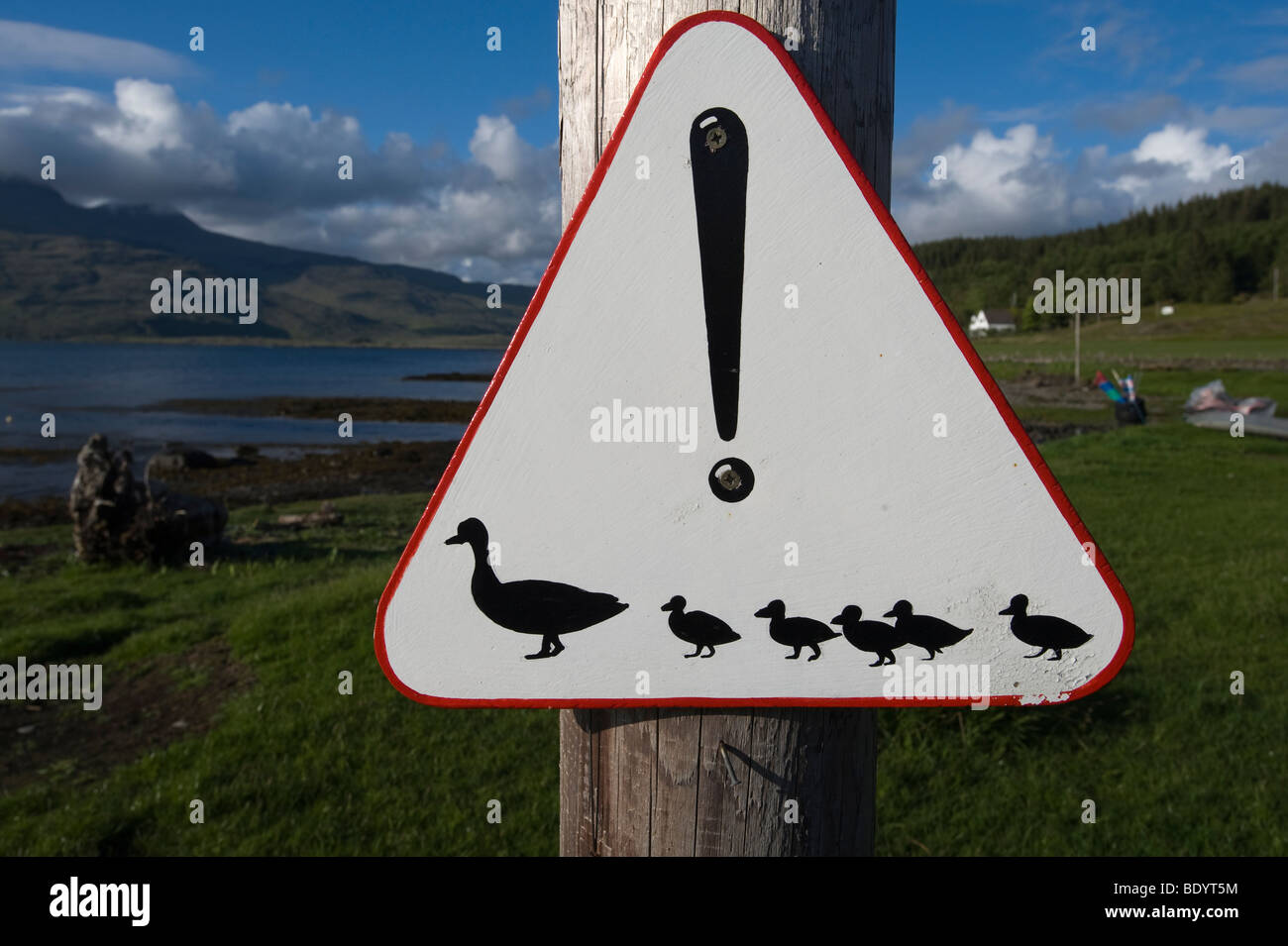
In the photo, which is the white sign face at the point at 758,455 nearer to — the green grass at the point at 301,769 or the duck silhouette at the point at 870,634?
the duck silhouette at the point at 870,634

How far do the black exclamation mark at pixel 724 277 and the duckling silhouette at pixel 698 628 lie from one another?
220 mm

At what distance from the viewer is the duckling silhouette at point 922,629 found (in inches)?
56.6

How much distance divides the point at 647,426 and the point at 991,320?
135964 millimetres

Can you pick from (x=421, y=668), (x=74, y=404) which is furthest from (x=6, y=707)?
(x=74, y=404)

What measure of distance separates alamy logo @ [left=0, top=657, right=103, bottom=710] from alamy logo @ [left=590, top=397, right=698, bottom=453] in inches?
252

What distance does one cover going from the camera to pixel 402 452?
2902 cm

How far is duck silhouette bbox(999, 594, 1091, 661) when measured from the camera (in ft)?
4.72

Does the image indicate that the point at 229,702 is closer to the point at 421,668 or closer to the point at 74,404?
the point at 421,668

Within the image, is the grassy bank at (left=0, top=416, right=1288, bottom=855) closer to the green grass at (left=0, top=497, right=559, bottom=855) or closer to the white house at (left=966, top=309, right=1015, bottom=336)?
the green grass at (left=0, top=497, right=559, bottom=855)

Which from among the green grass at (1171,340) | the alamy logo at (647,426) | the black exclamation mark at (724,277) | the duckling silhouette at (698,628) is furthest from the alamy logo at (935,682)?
the green grass at (1171,340)

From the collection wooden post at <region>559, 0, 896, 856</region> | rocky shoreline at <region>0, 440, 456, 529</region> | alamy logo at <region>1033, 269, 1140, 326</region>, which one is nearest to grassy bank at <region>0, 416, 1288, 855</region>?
alamy logo at <region>1033, 269, 1140, 326</region>

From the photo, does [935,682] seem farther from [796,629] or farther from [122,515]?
[122,515]

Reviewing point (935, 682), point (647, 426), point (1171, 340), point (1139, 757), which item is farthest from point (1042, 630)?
point (1171, 340)

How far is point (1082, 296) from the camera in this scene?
294cm
